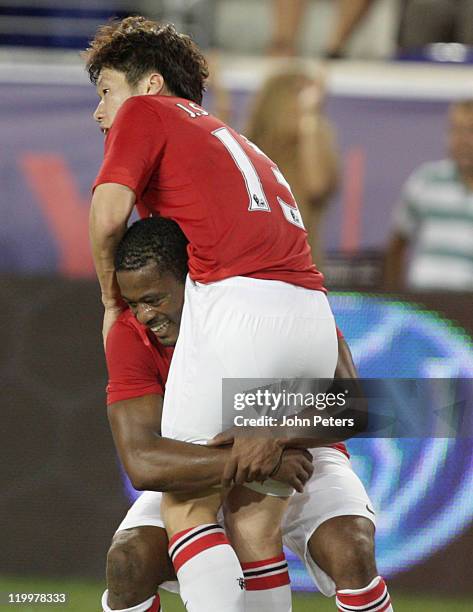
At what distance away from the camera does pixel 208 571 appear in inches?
117

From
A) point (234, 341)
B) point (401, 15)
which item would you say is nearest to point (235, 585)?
point (234, 341)

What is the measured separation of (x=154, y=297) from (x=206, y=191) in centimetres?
31

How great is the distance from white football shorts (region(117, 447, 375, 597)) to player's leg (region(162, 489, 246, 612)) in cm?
14

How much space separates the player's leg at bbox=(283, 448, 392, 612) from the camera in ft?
10.0

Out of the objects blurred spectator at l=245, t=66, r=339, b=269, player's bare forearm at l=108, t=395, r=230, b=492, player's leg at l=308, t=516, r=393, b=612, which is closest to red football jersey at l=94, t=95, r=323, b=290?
player's bare forearm at l=108, t=395, r=230, b=492

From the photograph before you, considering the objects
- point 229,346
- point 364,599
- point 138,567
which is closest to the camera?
point 229,346

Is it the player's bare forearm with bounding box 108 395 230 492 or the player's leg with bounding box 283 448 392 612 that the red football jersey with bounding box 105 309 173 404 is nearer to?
the player's bare forearm with bounding box 108 395 230 492

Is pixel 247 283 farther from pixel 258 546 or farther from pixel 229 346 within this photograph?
pixel 258 546

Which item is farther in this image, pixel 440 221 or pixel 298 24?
pixel 298 24

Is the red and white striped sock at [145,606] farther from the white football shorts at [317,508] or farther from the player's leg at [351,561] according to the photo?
the player's leg at [351,561]

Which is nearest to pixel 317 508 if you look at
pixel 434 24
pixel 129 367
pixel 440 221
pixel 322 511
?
pixel 322 511

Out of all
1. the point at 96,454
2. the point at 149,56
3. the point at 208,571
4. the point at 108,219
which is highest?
the point at 149,56

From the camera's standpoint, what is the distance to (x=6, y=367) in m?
4.51

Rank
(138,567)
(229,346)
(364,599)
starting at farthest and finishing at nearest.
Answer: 1. (138,567)
2. (364,599)
3. (229,346)
